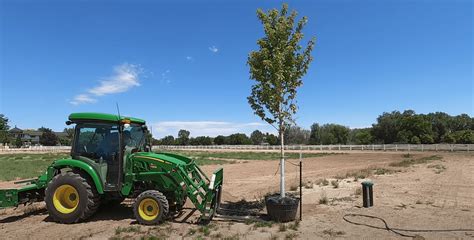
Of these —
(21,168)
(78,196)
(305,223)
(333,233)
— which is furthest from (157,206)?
(21,168)

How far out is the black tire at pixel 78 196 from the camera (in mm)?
8695

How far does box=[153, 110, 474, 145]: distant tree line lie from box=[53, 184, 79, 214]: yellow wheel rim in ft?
168

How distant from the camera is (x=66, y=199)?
905 cm

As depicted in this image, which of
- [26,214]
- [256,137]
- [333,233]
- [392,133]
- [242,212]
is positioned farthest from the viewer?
[256,137]

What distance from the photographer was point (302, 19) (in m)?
9.81

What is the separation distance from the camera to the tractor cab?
8.95m

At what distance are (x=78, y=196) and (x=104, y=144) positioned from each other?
1400 mm

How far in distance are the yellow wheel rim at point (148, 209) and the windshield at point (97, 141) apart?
1.50m

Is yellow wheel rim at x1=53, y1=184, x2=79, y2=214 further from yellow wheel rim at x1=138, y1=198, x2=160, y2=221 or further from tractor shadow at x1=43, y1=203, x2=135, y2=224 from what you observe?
yellow wheel rim at x1=138, y1=198, x2=160, y2=221

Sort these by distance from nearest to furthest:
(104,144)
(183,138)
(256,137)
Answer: (104,144)
(183,138)
(256,137)

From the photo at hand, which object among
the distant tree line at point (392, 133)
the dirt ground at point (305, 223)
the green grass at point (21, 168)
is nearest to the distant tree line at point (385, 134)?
the distant tree line at point (392, 133)

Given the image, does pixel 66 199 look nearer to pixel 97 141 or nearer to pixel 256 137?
pixel 97 141

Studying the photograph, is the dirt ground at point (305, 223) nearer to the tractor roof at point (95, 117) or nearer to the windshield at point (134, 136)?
the windshield at point (134, 136)

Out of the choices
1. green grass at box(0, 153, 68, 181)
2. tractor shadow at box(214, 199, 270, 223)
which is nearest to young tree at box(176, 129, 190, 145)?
green grass at box(0, 153, 68, 181)
